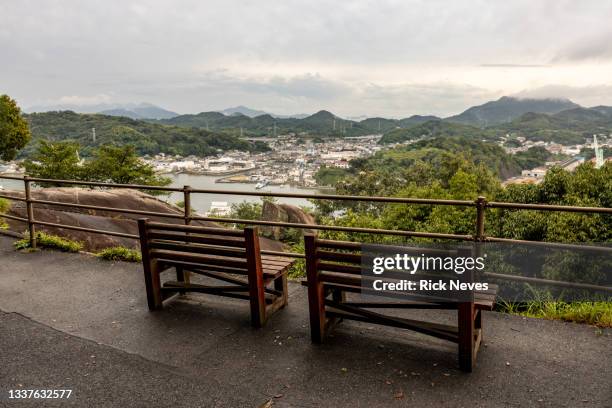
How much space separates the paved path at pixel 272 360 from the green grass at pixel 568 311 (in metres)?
0.17

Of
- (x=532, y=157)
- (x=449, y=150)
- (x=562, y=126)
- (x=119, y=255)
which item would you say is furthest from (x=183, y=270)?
(x=562, y=126)

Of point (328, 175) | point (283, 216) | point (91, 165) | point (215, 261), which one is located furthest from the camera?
point (328, 175)

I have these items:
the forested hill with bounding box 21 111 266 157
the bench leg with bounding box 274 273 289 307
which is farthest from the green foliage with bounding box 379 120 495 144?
the bench leg with bounding box 274 273 289 307

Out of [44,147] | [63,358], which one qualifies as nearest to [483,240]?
[63,358]

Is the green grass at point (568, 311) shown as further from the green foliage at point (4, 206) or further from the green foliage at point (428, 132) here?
the green foliage at point (428, 132)

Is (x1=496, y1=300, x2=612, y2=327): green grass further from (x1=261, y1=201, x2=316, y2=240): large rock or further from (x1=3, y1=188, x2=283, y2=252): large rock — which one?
(x1=261, y1=201, x2=316, y2=240): large rock

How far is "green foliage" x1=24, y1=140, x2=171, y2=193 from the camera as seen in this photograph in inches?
1345

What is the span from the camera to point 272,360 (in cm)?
328

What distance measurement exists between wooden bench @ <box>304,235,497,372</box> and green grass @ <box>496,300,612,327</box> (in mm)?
996

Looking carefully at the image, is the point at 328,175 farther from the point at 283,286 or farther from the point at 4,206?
the point at 283,286

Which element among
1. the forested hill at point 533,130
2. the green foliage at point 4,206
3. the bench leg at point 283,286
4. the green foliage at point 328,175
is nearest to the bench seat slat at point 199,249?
the bench leg at point 283,286

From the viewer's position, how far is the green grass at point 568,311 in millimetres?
3791

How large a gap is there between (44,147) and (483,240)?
3768 centimetres

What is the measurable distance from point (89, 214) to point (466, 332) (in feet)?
37.1
